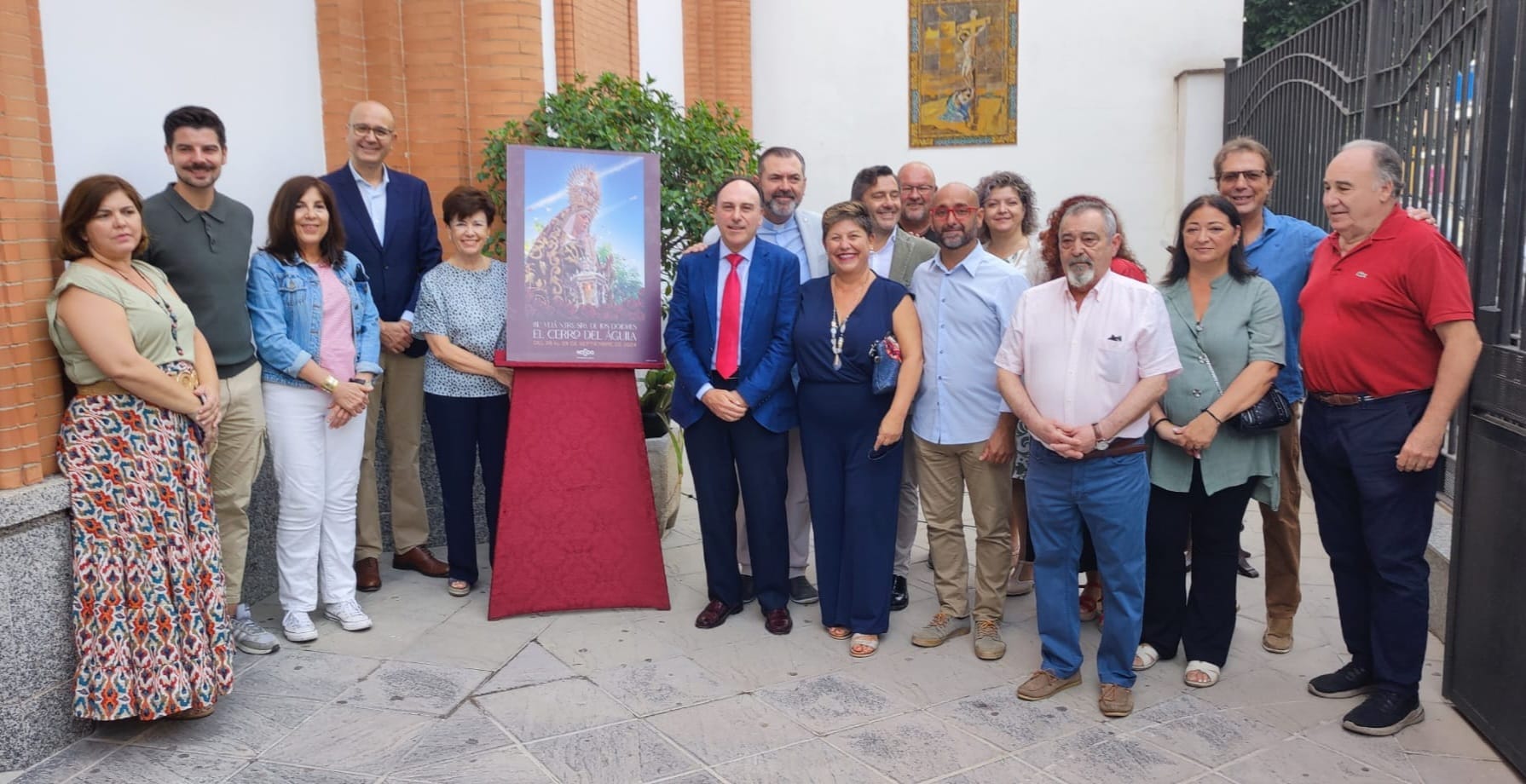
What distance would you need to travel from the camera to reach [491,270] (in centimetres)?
514

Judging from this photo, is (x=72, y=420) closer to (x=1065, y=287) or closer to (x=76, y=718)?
(x=76, y=718)

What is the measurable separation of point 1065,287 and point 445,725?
8.83 ft

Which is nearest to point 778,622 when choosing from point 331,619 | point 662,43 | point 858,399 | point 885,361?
point 858,399

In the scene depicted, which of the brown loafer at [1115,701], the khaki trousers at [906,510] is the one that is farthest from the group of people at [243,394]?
the brown loafer at [1115,701]

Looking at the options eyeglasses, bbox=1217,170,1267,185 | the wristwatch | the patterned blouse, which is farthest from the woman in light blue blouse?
eyeglasses, bbox=1217,170,1267,185

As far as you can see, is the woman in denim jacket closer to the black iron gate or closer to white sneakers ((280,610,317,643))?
white sneakers ((280,610,317,643))

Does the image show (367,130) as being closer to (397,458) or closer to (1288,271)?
(397,458)

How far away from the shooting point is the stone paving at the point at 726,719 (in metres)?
3.54

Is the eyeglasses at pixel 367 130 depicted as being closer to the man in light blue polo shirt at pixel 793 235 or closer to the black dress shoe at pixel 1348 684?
the man in light blue polo shirt at pixel 793 235

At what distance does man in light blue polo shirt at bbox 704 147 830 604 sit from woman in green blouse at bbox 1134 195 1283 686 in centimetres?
154

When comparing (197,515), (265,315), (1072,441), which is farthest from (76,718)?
(1072,441)

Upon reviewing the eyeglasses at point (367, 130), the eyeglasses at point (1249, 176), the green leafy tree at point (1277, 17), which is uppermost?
the green leafy tree at point (1277, 17)

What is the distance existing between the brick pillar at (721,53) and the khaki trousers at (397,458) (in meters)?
7.17

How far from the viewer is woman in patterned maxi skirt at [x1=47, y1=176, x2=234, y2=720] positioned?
3646 mm
